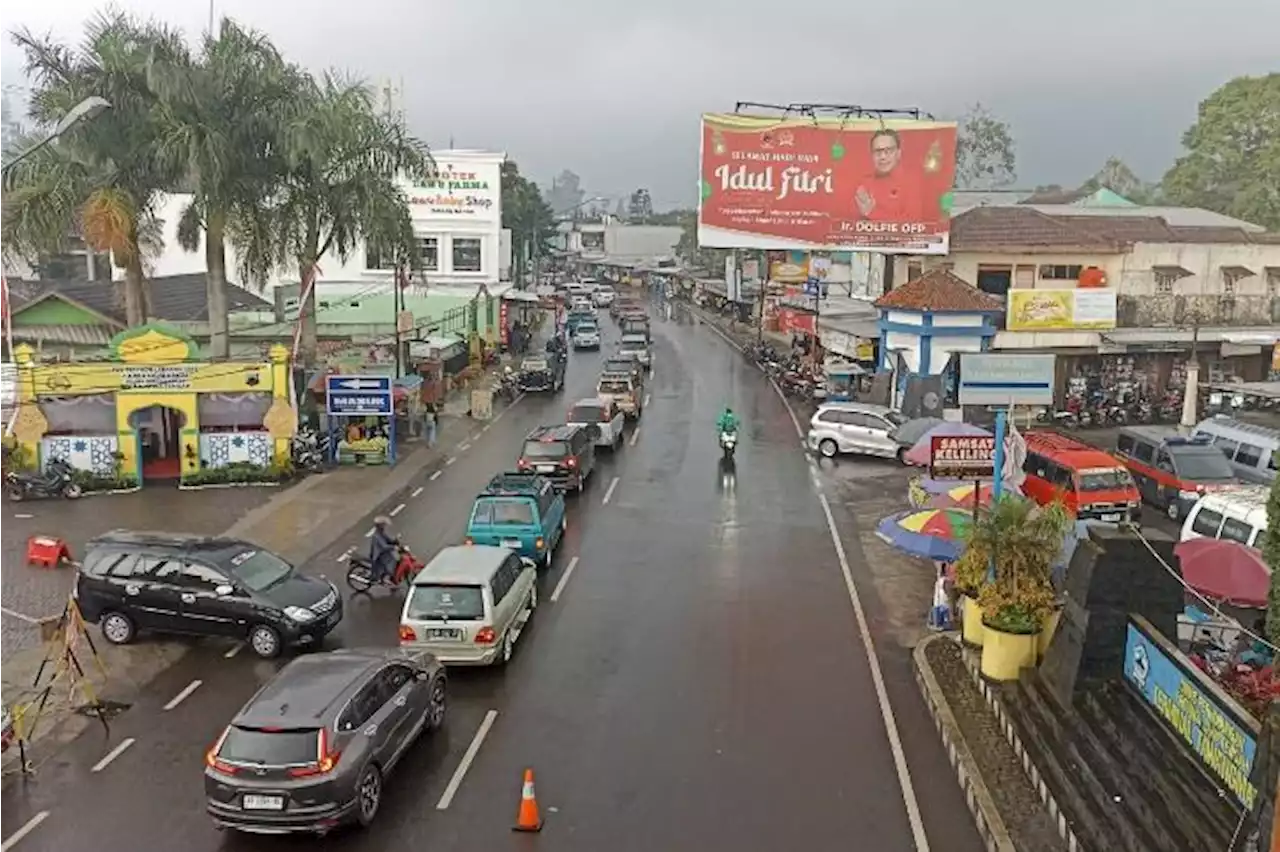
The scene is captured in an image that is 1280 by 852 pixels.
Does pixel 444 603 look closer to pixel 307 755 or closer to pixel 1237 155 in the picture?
pixel 307 755

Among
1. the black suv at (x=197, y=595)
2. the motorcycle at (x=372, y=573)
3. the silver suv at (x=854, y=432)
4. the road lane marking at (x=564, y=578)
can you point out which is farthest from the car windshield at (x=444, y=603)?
the silver suv at (x=854, y=432)

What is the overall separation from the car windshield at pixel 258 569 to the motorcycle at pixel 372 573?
2017mm

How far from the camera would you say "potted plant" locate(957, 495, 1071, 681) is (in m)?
14.4

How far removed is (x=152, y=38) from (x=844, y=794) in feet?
90.4

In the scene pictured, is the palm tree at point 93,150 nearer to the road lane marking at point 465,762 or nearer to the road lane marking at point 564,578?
the road lane marking at point 564,578

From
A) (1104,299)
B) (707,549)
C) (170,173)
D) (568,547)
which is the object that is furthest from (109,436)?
(1104,299)

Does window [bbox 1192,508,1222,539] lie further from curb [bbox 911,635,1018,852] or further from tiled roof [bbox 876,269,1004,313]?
tiled roof [bbox 876,269,1004,313]

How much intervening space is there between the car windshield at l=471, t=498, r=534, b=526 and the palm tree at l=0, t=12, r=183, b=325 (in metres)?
15.1

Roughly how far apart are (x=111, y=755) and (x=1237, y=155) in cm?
7278

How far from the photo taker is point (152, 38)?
30797 millimetres

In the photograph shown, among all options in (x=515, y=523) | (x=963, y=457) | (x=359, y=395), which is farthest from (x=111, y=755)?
(x=359, y=395)

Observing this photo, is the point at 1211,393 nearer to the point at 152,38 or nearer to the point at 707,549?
the point at 707,549

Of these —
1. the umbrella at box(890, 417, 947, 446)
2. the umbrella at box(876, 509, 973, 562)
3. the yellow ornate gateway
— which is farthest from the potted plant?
the yellow ornate gateway

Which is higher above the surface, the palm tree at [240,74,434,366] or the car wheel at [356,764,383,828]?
the palm tree at [240,74,434,366]
